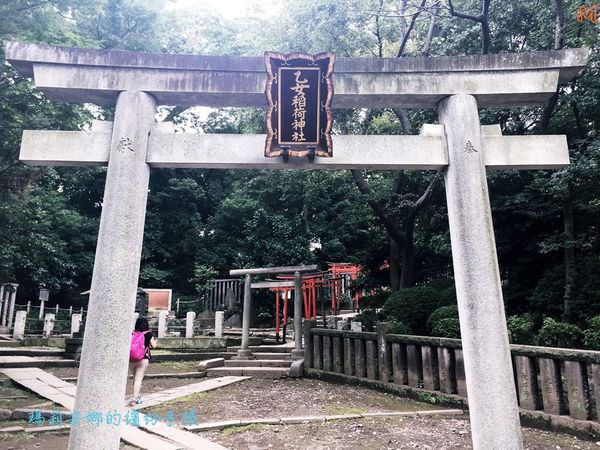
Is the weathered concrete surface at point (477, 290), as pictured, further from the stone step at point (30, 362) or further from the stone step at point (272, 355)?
the stone step at point (30, 362)

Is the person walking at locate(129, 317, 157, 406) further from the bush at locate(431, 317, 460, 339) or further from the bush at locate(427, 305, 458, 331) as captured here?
the bush at locate(427, 305, 458, 331)

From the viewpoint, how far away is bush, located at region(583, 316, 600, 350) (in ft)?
24.1

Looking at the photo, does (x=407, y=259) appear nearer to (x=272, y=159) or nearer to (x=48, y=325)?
(x=272, y=159)

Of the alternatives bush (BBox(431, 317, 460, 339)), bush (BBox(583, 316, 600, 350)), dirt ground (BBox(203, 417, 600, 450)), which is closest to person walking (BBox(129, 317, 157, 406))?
dirt ground (BBox(203, 417, 600, 450))

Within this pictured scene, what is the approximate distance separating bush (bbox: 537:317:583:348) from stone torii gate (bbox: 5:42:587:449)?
4059 mm

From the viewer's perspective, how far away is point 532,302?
37.3 feet

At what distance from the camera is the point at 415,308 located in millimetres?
11289

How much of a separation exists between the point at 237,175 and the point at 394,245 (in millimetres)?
16283

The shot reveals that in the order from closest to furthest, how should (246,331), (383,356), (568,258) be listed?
(383,356)
(568,258)
(246,331)

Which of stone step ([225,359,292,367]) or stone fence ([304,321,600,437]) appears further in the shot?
stone step ([225,359,292,367])

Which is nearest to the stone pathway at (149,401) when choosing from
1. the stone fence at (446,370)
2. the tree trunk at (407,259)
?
the stone fence at (446,370)

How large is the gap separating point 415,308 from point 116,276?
8.78 meters

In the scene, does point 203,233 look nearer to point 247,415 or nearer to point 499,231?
point 499,231

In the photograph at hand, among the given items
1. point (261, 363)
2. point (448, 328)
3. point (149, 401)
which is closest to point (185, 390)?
point (149, 401)
